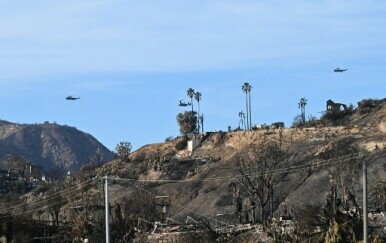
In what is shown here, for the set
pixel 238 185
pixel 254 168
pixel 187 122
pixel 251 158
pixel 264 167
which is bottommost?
pixel 238 185

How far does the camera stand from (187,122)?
161125mm

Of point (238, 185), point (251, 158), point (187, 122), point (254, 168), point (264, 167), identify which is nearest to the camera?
point (264, 167)

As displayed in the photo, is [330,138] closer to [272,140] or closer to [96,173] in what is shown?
[272,140]

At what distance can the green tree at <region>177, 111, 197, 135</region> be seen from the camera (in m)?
160

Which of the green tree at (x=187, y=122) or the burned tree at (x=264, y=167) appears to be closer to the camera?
the burned tree at (x=264, y=167)

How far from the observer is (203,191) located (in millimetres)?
114875

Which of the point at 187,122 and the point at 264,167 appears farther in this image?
the point at 187,122

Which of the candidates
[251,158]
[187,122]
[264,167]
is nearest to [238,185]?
[264,167]

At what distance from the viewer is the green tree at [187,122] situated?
160375 mm

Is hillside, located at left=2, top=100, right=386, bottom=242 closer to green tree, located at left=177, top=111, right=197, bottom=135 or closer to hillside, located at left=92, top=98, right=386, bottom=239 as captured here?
hillside, located at left=92, top=98, right=386, bottom=239

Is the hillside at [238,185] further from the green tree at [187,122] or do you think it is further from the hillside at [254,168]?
A: the green tree at [187,122]

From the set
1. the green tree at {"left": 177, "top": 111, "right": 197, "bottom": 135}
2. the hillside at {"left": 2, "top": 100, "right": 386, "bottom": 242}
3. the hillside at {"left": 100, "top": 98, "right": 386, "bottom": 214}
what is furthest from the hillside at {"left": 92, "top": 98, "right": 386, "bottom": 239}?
the green tree at {"left": 177, "top": 111, "right": 197, "bottom": 135}

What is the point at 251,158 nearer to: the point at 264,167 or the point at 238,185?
the point at 238,185

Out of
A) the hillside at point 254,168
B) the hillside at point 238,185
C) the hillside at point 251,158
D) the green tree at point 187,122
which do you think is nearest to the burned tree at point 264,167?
the hillside at point 238,185
